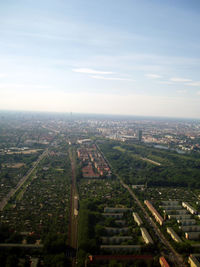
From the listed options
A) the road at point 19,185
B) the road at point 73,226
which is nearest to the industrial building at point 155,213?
the road at point 73,226

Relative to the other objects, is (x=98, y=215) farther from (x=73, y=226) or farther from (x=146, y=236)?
(x=146, y=236)

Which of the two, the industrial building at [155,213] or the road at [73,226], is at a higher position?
the industrial building at [155,213]

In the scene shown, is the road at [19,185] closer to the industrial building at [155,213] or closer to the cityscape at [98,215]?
the cityscape at [98,215]

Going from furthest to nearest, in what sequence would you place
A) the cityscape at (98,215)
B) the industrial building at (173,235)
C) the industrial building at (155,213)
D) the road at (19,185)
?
the road at (19,185)
the industrial building at (155,213)
the industrial building at (173,235)
the cityscape at (98,215)

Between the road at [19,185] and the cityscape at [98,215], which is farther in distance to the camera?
the road at [19,185]

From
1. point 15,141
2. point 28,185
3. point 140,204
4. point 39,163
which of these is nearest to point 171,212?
point 140,204

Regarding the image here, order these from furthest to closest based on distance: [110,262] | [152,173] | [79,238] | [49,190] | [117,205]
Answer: [152,173], [49,190], [117,205], [79,238], [110,262]

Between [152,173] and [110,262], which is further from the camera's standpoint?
[152,173]

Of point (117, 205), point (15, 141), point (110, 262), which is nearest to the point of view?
point (110, 262)

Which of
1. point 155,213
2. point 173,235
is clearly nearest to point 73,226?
point 155,213

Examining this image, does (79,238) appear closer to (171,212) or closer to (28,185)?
(171,212)

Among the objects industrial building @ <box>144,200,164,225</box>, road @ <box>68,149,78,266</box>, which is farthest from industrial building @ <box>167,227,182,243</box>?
road @ <box>68,149,78,266</box>
